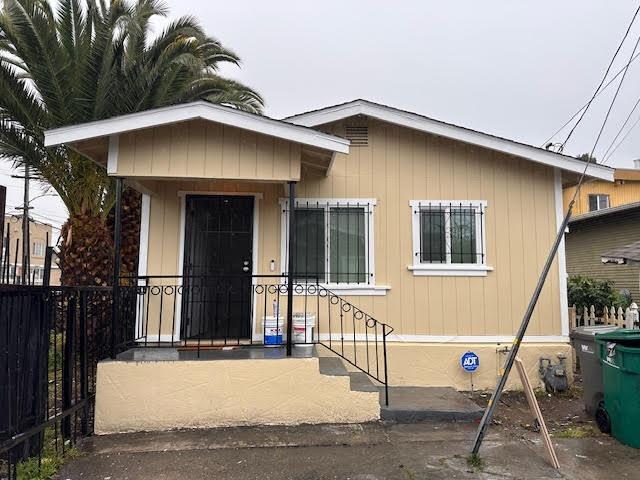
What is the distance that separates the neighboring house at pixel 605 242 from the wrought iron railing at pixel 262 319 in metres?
8.42

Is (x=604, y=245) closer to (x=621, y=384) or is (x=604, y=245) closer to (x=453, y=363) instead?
(x=453, y=363)

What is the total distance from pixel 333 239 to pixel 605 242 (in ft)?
35.3

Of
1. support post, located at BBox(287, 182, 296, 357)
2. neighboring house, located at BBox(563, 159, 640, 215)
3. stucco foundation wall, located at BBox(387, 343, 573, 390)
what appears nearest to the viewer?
support post, located at BBox(287, 182, 296, 357)

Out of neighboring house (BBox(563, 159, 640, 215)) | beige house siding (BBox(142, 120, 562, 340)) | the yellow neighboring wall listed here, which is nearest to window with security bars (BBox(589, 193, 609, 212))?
neighboring house (BBox(563, 159, 640, 215))

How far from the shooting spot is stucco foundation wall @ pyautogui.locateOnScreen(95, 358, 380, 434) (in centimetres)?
488

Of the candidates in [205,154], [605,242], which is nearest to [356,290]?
[205,154]

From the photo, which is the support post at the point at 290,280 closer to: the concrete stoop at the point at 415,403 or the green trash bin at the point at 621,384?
the concrete stoop at the point at 415,403

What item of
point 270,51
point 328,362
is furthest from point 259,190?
point 270,51

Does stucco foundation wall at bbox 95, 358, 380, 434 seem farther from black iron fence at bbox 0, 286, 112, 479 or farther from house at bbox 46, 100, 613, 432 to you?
house at bbox 46, 100, 613, 432

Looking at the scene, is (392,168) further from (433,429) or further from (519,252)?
(433,429)

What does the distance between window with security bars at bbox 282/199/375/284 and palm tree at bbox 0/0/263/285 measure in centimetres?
356

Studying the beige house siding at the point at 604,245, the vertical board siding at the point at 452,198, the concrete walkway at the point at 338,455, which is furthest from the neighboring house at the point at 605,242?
the concrete walkway at the point at 338,455

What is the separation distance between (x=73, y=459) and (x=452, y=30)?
1161cm

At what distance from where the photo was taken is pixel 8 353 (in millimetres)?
3521
